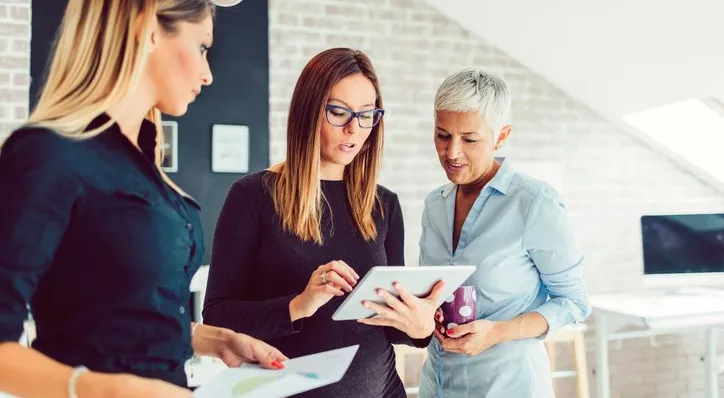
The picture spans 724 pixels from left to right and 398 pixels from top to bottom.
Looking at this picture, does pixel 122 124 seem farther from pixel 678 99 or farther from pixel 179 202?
pixel 678 99

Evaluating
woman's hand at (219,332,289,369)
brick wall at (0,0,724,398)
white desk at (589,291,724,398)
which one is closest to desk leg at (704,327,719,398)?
white desk at (589,291,724,398)

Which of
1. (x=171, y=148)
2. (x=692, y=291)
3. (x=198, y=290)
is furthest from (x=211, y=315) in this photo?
(x=692, y=291)

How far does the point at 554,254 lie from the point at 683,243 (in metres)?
2.50

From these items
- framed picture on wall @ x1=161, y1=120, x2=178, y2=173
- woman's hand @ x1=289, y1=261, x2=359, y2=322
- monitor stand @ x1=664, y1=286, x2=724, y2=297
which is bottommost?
monitor stand @ x1=664, y1=286, x2=724, y2=297

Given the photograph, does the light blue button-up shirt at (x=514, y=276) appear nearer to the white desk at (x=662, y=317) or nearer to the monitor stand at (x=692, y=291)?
the white desk at (x=662, y=317)

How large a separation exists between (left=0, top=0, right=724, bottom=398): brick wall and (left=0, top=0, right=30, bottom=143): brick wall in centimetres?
117

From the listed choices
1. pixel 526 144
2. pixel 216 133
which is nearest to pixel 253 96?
pixel 216 133

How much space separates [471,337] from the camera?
A: 1.43 metres

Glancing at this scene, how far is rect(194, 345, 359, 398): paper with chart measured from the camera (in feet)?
2.98

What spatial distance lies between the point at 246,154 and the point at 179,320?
2707 mm

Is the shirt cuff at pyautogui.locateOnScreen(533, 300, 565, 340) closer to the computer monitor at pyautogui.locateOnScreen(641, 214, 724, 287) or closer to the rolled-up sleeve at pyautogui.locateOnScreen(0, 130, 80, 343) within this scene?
the rolled-up sleeve at pyautogui.locateOnScreen(0, 130, 80, 343)

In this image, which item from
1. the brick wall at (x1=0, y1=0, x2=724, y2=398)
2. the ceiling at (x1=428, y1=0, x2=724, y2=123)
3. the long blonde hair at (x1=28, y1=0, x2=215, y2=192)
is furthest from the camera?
the brick wall at (x1=0, y1=0, x2=724, y2=398)

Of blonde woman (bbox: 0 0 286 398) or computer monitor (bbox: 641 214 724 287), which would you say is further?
computer monitor (bbox: 641 214 724 287)

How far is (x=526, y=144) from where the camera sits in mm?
3939
